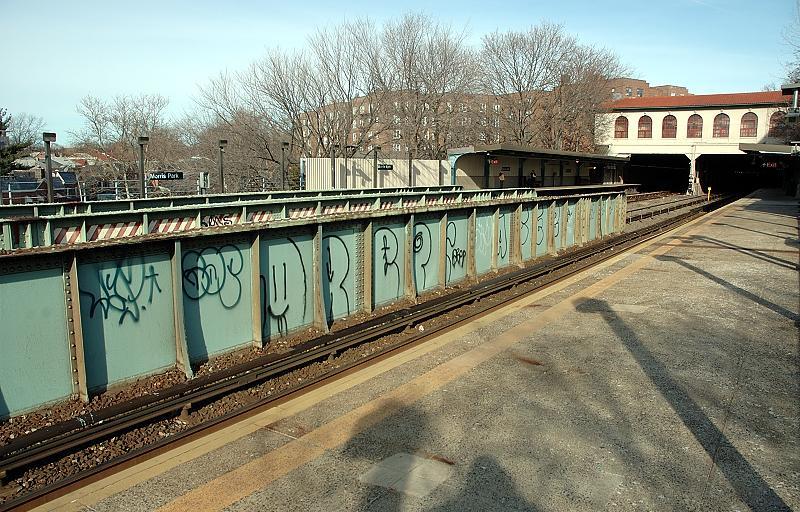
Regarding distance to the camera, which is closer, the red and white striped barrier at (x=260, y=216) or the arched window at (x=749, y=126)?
the red and white striped barrier at (x=260, y=216)

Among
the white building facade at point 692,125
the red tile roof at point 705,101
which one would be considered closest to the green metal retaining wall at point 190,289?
the white building facade at point 692,125

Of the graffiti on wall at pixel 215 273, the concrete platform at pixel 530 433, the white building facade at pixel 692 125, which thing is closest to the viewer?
the concrete platform at pixel 530 433

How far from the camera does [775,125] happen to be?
63.9 m

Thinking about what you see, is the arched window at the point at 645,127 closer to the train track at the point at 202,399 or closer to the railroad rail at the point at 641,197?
the railroad rail at the point at 641,197

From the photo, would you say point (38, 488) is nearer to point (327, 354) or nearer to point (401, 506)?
point (401, 506)

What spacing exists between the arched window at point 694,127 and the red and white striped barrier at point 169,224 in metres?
65.5

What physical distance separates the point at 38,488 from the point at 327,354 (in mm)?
3845

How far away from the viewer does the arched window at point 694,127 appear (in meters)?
66.9

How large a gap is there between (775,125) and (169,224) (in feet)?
223

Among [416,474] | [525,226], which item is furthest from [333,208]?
[416,474]

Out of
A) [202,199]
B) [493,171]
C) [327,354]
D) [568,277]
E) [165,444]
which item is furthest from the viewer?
[493,171]

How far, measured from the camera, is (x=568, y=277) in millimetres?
15031

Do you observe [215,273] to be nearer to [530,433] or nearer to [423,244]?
[530,433]

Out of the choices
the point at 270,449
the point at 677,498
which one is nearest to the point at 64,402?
the point at 270,449
